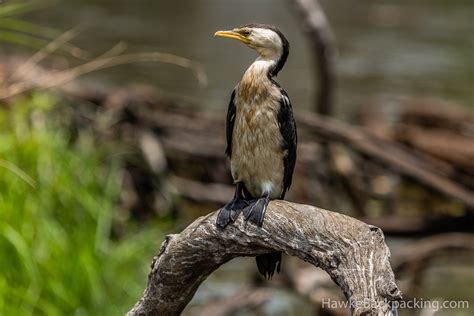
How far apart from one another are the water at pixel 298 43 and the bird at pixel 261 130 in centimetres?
809

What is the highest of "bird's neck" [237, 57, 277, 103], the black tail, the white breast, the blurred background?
"bird's neck" [237, 57, 277, 103]

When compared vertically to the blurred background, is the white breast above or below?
above

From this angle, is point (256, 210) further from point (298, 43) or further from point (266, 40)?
point (298, 43)

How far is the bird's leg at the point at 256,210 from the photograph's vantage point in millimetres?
3268

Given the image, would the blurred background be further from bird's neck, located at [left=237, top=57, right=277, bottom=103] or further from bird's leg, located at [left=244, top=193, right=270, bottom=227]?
bird's leg, located at [left=244, top=193, right=270, bottom=227]

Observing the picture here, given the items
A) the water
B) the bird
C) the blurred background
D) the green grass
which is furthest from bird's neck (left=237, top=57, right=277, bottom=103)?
the water

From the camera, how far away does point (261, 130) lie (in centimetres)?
369

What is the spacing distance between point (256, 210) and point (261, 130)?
1.37 feet

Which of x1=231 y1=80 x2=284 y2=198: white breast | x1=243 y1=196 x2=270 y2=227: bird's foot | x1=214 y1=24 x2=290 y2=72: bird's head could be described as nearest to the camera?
x1=243 y1=196 x2=270 y2=227: bird's foot

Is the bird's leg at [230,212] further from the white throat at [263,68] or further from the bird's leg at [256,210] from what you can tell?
the white throat at [263,68]

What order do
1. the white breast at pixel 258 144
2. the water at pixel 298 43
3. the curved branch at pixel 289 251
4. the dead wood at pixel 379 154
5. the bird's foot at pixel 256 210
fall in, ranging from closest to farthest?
1. the curved branch at pixel 289 251
2. the bird's foot at pixel 256 210
3. the white breast at pixel 258 144
4. the dead wood at pixel 379 154
5. the water at pixel 298 43

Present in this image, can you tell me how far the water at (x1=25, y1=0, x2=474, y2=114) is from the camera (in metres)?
13.6

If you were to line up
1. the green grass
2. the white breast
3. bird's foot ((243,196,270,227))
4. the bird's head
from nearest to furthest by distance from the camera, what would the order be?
bird's foot ((243,196,270,227)) → the bird's head → the white breast → the green grass

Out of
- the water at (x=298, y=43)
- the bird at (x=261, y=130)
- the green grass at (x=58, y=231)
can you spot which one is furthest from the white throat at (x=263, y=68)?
the water at (x=298, y=43)
